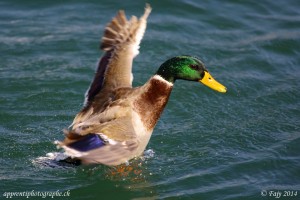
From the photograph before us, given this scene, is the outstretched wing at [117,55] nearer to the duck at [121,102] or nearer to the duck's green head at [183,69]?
the duck at [121,102]

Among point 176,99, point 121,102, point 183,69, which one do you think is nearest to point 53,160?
point 121,102

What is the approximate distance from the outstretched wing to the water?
33.1 inches

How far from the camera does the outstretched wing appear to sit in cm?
682

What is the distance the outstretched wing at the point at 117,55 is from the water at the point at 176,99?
84 cm

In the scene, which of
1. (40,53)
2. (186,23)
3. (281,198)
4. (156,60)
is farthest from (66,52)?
(281,198)

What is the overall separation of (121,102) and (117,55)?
2.74 feet

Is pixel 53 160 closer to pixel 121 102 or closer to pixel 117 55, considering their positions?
pixel 121 102

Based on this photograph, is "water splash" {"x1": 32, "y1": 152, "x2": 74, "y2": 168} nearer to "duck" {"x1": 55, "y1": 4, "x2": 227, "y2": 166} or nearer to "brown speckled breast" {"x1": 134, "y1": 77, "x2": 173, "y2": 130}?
"duck" {"x1": 55, "y1": 4, "x2": 227, "y2": 166}

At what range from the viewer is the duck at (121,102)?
5.53m

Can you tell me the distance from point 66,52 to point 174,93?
1.88m

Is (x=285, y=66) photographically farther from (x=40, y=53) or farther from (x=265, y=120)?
(x=40, y=53)

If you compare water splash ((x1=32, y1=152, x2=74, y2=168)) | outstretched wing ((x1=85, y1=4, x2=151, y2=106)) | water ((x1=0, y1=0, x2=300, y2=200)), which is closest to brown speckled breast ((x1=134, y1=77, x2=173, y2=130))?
outstretched wing ((x1=85, y1=4, x2=151, y2=106))

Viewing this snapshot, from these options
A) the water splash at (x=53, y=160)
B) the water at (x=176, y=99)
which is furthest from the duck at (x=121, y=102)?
the water at (x=176, y=99)

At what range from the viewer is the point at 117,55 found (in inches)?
275
